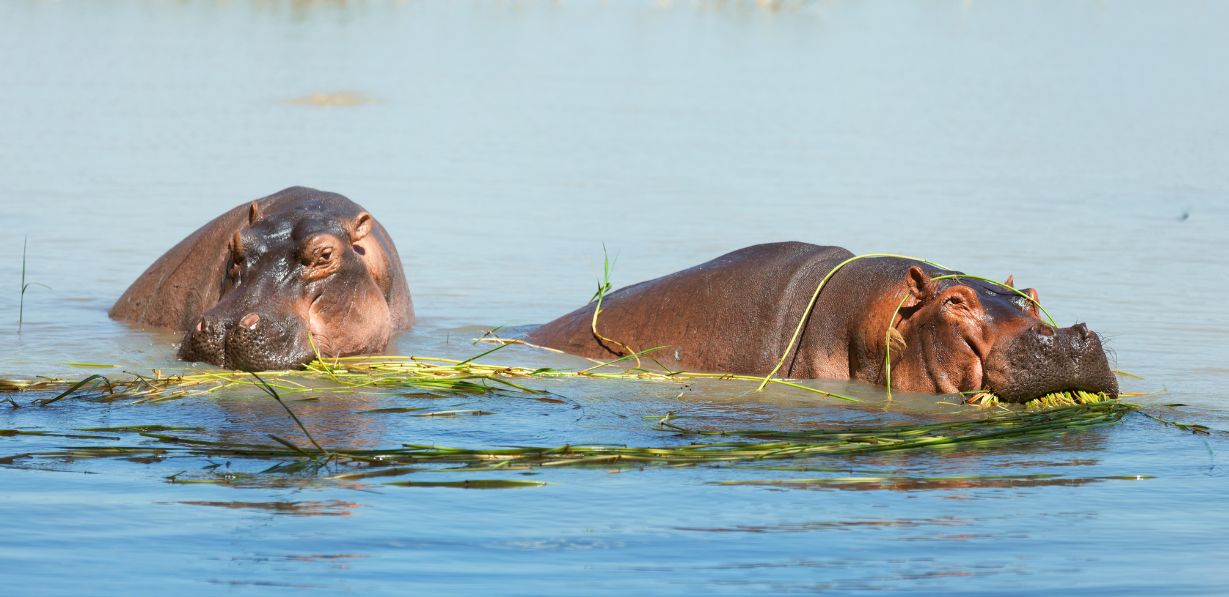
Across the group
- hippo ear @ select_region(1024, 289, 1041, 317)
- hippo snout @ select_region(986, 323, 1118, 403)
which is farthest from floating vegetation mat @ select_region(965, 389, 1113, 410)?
hippo ear @ select_region(1024, 289, 1041, 317)

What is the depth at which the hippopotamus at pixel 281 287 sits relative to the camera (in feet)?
26.5

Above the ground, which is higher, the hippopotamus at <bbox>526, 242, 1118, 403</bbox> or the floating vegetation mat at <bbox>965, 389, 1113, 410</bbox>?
the hippopotamus at <bbox>526, 242, 1118, 403</bbox>

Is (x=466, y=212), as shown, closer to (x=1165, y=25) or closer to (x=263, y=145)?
(x=263, y=145)

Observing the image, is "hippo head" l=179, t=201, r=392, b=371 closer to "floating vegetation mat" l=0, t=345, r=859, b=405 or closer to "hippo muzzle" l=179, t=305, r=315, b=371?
"hippo muzzle" l=179, t=305, r=315, b=371

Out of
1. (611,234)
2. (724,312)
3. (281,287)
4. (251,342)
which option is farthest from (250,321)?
(611,234)

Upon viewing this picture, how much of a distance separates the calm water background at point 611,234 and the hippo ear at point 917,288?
531 mm

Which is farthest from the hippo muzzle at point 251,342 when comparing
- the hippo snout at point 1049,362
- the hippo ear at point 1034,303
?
the hippo ear at point 1034,303

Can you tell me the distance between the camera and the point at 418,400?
734 cm

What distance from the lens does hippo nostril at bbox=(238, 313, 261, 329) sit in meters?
7.99

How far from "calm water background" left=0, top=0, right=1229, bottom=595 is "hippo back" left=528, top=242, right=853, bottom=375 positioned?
0.49 metres

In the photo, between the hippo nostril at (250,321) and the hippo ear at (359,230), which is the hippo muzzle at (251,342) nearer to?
the hippo nostril at (250,321)

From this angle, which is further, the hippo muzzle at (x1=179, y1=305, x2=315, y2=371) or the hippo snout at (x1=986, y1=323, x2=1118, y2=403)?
the hippo muzzle at (x1=179, y1=305, x2=315, y2=371)

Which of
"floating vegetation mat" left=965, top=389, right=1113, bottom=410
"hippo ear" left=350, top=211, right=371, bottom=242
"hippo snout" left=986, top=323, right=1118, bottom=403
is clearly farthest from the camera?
"hippo ear" left=350, top=211, right=371, bottom=242

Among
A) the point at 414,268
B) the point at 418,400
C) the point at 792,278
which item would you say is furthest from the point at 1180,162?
the point at 418,400
